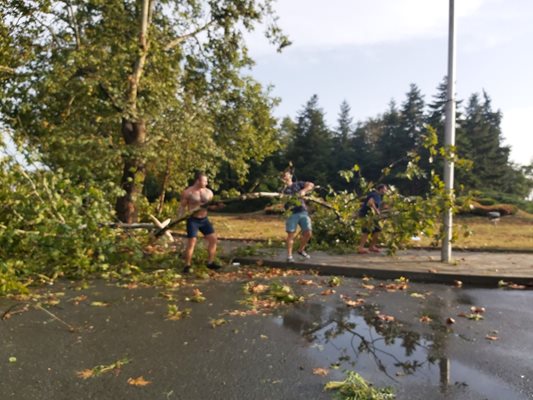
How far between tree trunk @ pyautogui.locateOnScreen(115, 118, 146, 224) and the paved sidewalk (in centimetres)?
478

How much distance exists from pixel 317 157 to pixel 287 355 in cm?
4784

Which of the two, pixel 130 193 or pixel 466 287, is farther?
pixel 130 193

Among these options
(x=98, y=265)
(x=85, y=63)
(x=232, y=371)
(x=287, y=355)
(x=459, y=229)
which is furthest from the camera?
(x=85, y=63)

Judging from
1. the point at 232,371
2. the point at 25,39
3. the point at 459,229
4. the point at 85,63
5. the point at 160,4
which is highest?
the point at 160,4

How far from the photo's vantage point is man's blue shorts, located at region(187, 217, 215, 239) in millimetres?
8281

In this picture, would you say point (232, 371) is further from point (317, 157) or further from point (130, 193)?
point (317, 157)

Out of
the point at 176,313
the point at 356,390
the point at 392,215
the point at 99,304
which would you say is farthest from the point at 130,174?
the point at 356,390

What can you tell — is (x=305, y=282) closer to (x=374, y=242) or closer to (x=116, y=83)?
(x=374, y=242)

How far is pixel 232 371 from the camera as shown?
3635 mm

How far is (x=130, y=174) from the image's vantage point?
13461mm

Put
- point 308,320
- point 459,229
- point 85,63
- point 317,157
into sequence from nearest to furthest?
point 308,320 → point 459,229 → point 85,63 → point 317,157

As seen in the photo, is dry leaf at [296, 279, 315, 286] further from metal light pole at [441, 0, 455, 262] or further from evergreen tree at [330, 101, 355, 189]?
evergreen tree at [330, 101, 355, 189]

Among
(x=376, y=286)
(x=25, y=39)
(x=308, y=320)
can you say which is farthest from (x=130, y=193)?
(x=308, y=320)

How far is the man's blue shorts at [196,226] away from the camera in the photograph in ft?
27.2
